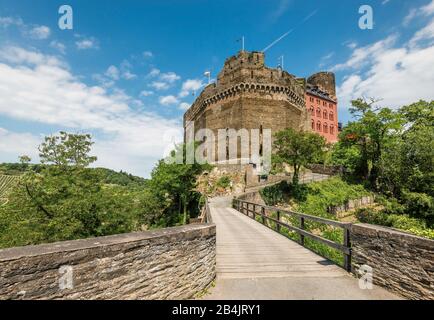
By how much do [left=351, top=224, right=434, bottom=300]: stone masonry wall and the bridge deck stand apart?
0.25 meters

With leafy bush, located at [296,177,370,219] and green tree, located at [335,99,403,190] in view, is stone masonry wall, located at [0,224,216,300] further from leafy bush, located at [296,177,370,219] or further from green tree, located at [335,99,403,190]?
green tree, located at [335,99,403,190]

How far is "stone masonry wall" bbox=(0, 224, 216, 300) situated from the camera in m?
2.33

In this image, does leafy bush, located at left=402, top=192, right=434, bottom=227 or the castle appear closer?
leafy bush, located at left=402, top=192, right=434, bottom=227

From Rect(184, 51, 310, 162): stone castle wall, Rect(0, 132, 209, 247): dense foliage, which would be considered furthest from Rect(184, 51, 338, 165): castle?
Rect(0, 132, 209, 247): dense foliage

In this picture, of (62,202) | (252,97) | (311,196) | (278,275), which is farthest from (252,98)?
(278,275)

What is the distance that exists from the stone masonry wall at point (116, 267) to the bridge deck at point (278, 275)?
65 cm

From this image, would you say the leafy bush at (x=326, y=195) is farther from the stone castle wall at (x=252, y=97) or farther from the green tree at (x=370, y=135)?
the stone castle wall at (x=252, y=97)

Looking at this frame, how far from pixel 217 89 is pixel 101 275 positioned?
3753cm

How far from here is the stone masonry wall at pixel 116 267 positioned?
2326 millimetres

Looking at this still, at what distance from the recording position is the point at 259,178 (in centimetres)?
2839

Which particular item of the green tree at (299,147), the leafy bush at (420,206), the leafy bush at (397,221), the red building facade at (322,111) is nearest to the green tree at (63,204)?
the green tree at (299,147)

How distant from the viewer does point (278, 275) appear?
488 centimetres
